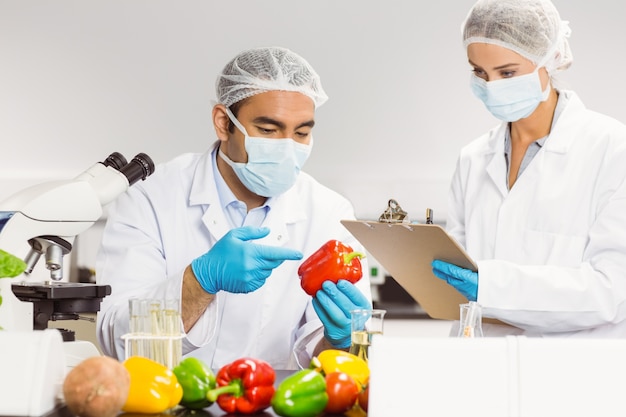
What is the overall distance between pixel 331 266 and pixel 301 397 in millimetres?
723

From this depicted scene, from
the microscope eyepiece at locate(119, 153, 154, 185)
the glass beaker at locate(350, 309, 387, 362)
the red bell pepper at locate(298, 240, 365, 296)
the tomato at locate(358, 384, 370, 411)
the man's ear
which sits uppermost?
the man's ear

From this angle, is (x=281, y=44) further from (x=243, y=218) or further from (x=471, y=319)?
(x=471, y=319)

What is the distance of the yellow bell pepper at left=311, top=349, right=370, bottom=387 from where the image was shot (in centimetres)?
145

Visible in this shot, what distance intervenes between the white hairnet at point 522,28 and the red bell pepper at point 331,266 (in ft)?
2.55

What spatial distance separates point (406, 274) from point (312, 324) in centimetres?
30

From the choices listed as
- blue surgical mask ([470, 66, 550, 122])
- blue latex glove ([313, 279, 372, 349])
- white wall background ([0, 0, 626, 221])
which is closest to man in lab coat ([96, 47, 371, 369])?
blue latex glove ([313, 279, 372, 349])

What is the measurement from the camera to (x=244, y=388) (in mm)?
1390

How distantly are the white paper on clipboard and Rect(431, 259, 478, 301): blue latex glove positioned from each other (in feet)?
0.05

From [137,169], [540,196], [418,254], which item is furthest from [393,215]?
[137,169]

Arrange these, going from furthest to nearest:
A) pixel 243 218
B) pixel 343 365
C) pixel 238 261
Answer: pixel 243 218
pixel 238 261
pixel 343 365

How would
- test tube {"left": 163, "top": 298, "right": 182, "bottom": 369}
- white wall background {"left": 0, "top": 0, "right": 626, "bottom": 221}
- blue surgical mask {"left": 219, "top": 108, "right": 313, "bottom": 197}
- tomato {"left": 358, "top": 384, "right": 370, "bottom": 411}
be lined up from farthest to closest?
white wall background {"left": 0, "top": 0, "right": 626, "bottom": 221} → blue surgical mask {"left": 219, "top": 108, "right": 313, "bottom": 197} → test tube {"left": 163, "top": 298, "right": 182, "bottom": 369} → tomato {"left": 358, "top": 384, "right": 370, "bottom": 411}

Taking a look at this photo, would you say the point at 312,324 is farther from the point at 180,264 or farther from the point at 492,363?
the point at 492,363

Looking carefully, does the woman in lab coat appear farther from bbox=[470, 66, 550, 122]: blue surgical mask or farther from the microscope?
the microscope

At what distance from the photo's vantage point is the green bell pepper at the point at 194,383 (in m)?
1.39
